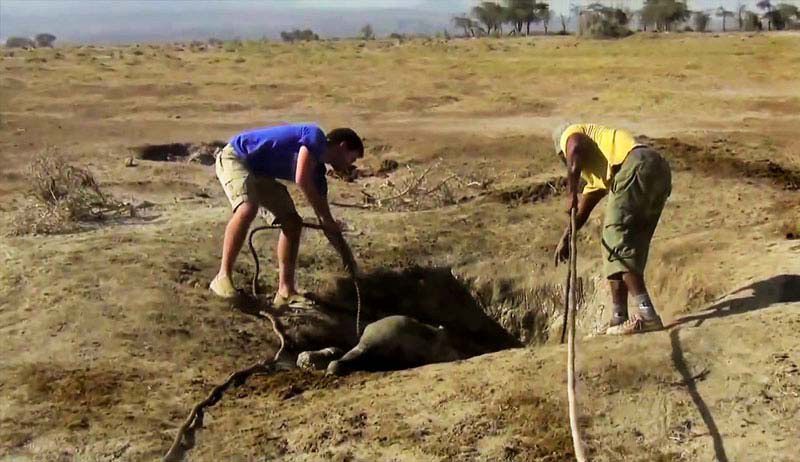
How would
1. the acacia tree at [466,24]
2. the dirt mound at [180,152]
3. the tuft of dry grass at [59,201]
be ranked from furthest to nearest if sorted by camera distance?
the acacia tree at [466,24], the dirt mound at [180,152], the tuft of dry grass at [59,201]

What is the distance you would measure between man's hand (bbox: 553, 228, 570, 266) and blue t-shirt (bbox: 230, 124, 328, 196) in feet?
4.96

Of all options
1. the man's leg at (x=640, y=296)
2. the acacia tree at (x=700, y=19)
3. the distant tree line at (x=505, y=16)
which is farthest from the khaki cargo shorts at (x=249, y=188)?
the distant tree line at (x=505, y=16)

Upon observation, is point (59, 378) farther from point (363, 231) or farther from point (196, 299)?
point (363, 231)

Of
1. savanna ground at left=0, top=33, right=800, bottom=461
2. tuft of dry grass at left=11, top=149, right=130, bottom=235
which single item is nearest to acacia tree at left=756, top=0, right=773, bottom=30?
savanna ground at left=0, top=33, right=800, bottom=461

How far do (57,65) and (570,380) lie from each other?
2443cm

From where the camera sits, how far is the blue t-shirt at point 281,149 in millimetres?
6227

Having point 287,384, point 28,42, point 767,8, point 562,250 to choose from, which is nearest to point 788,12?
point 767,8

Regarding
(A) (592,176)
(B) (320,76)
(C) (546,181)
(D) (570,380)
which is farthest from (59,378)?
(B) (320,76)

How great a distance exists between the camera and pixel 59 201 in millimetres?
8820

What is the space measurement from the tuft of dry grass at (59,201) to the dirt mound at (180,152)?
320 centimetres

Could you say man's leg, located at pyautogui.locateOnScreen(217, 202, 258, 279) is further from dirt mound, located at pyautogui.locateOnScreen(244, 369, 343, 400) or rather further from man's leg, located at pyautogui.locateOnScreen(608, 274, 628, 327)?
man's leg, located at pyautogui.locateOnScreen(608, 274, 628, 327)

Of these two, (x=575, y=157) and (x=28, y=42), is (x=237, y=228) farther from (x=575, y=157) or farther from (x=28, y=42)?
(x=28, y=42)

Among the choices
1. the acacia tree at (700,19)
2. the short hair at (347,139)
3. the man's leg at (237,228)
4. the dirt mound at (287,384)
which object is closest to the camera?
the dirt mound at (287,384)

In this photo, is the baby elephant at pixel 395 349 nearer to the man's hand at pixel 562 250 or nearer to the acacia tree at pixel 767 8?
the man's hand at pixel 562 250
